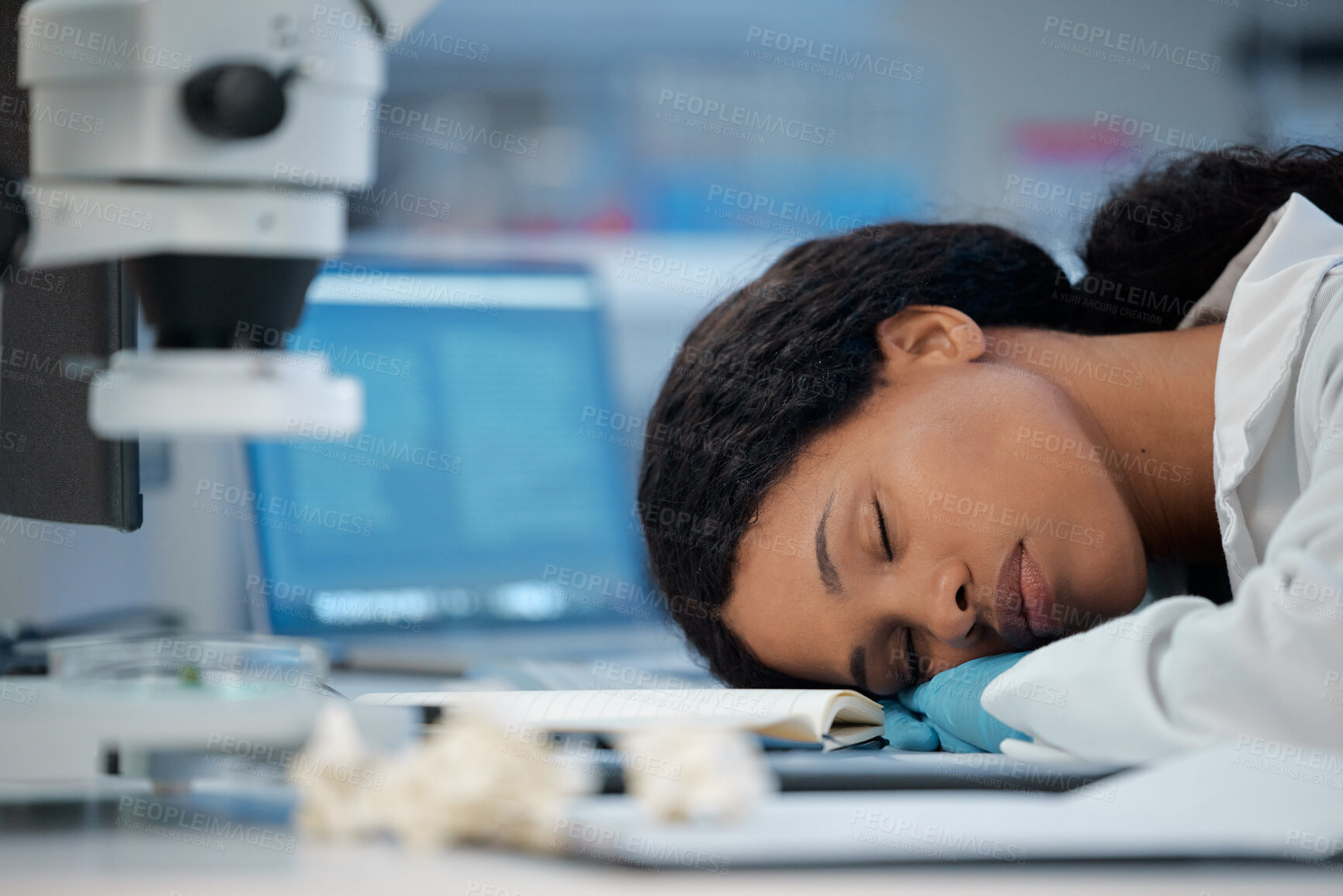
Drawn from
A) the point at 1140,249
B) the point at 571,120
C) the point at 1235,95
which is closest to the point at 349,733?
the point at 1140,249

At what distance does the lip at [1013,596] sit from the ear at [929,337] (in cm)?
22

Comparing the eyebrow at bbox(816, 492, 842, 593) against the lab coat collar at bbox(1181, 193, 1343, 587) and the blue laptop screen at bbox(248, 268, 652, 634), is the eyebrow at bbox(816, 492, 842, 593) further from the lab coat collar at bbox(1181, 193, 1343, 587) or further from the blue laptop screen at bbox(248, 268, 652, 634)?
the blue laptop screen at bbox(248, 268, 652, 634)

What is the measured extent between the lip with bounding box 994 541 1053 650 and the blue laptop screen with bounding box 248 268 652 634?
2.42 ft

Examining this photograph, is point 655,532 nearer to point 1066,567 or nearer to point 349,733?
point 1066,567

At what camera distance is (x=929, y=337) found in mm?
1156

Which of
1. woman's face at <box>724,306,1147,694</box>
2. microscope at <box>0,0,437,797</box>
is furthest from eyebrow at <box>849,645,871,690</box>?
microscope at <box>0,0,437,797</box>

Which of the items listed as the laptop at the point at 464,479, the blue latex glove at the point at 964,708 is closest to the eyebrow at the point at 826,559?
the blue latex glove at the point at 964,708

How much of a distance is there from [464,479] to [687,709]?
0.99 m

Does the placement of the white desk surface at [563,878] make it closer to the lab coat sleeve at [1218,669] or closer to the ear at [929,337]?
the lab coat sleeve at [1218,669]

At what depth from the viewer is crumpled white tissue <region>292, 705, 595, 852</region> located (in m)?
0.46

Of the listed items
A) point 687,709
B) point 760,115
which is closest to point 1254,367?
point 687,709

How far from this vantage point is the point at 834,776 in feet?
1.95

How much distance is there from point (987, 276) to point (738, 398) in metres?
0.33

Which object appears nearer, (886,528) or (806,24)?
(886,528)
